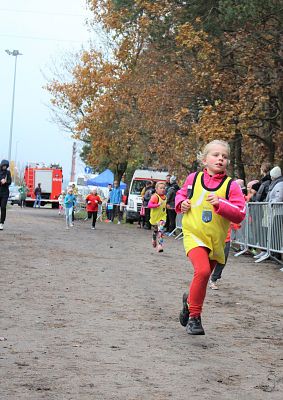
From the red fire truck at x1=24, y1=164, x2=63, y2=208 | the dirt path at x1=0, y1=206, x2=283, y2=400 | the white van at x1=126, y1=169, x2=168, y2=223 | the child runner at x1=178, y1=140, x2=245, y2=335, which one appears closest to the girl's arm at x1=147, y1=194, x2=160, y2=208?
the dirt path at x1=0, y1=206, x2=283, y2=400

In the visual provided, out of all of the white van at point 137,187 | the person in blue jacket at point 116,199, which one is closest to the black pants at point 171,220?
the white van at point 137,187

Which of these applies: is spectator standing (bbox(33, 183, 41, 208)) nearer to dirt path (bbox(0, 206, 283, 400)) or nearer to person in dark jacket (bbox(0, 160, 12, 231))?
person in dark jacket (bbox(0, 160, 12, 231))

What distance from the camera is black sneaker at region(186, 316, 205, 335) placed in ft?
25.0

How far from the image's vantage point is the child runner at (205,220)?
25.0 feet

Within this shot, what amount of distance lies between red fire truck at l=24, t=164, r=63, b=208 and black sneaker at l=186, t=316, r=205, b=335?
60.7 meters

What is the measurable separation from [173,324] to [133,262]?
7.48 metres

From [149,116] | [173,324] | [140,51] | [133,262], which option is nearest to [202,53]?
[149,116]

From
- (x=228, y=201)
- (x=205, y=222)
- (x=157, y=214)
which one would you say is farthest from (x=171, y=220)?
(x=228, y=201)

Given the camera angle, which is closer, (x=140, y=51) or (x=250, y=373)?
(x=250, y=373)

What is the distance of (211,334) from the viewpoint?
7.93 meters

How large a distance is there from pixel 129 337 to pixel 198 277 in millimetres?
804

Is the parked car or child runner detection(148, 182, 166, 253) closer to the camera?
child runner detection(148, 182, 166, 253)

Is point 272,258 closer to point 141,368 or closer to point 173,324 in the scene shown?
→ point 173,324

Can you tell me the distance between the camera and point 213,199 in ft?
24.4
